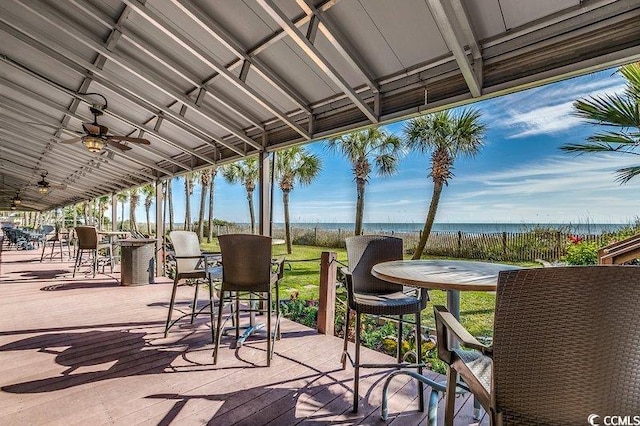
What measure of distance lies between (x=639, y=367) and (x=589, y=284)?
30cm

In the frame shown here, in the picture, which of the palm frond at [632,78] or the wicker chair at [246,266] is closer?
the palm frond at [632,78]

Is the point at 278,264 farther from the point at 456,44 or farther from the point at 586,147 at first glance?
the point at 586,147

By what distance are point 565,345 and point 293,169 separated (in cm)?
1324

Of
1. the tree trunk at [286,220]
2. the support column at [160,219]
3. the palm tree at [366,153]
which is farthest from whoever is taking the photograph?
the tree trunk at [286,220]

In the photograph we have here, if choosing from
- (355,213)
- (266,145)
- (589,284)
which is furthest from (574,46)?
(355,213)

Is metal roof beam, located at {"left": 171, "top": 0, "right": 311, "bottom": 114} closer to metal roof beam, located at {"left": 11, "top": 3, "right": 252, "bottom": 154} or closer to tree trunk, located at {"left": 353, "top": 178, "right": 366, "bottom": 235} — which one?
metal roof beam, located at {"left": 11, "top": 3, "right": 252, "bottom": 154}

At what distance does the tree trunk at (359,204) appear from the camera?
399 inches

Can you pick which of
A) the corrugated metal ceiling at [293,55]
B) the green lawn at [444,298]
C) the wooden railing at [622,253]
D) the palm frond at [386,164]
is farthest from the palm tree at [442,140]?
the wooden railing at [622,253]

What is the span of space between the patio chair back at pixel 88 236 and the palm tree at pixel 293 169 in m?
7.85

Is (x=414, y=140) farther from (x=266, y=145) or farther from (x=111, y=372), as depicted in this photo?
(x=111, y=372)

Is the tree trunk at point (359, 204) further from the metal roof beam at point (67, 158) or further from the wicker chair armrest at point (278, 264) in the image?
the wicker chair armrest at point (278, 264)

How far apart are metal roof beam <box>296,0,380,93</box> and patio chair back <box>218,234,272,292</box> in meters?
1.58

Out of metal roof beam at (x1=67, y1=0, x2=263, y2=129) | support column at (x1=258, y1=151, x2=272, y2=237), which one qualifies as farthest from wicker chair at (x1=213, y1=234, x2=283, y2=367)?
metal roof beam at (x1=67, y1=0, x2=263, y2=129)

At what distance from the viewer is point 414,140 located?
8.91m
